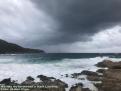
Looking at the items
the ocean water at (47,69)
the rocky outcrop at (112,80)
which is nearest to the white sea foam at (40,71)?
the ocean water at (47,69)

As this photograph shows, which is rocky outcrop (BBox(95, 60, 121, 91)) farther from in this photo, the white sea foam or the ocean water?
the white sea foam

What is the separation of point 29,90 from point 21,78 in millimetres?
11697

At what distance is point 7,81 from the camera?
83.0ft

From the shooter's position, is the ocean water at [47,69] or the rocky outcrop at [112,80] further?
the ocean water at [47,69]

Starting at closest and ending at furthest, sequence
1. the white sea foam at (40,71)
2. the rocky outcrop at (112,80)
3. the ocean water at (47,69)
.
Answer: the rocky outcrop at (112,80), the white sea foam at (40,71), the ocean water at (47,69)

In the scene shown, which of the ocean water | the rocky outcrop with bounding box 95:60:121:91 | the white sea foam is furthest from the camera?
the ocean water

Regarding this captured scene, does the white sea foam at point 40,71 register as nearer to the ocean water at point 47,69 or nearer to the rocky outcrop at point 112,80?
the ocean water at point 47,69

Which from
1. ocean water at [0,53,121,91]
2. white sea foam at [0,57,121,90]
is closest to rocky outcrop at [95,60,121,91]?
ocean water at [0,53,121,91]

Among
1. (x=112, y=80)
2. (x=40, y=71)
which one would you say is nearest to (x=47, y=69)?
(x=40, y=71)

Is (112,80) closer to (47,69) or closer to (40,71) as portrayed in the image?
(40,71)

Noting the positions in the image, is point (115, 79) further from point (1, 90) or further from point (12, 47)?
point (12, 47)

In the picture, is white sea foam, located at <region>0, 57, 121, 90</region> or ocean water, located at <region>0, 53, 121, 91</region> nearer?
white sea foam, located at <region>0, 57, 121, 90</region>

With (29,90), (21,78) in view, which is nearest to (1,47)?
(21,78)

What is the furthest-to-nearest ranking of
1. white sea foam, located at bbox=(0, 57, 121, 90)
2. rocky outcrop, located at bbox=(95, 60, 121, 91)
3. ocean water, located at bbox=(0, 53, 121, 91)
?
1. ocean water, located at bbox=(0, 53, 121, 91)
2. white sea foam, located at bbox=(0, 57, 121, 90)
3. rocky outcrop, located at bbox=(95, 60, 121, 91)
